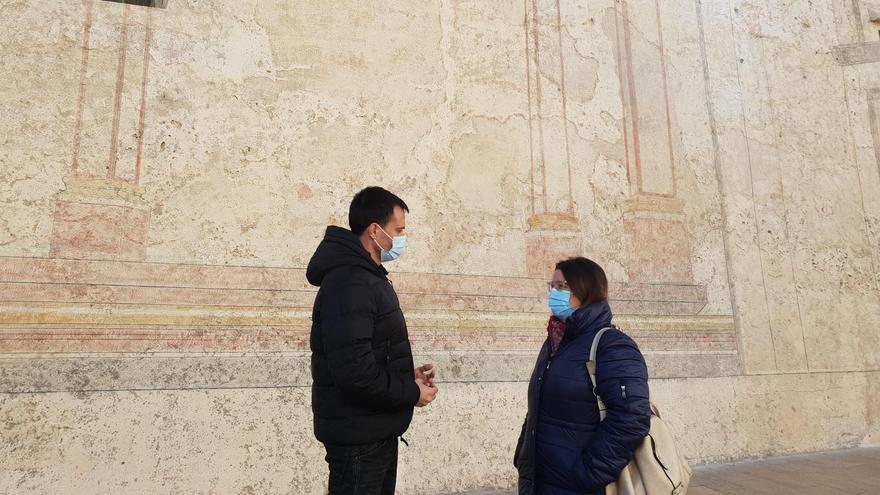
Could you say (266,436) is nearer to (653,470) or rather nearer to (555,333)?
(555,333)

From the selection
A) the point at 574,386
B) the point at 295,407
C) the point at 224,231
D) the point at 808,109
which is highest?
the point at 808,109

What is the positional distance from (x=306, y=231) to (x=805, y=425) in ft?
11.9

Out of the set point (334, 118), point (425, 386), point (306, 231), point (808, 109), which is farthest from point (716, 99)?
point (425, 386)

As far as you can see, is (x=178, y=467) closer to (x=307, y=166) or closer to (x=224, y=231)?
(x=224, y=231)

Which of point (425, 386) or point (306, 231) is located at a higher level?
point (306, 231)

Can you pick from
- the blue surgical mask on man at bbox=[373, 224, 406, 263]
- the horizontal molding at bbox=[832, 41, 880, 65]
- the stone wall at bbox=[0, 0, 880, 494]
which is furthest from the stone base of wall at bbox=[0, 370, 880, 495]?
the horizontal molding at bbox=[832, 41, 880, 65]

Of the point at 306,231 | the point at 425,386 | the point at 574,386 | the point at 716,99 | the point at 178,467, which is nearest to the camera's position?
the point at 574,386

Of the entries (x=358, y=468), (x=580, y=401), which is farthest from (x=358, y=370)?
(x=580, y=401)

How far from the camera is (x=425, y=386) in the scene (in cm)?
185

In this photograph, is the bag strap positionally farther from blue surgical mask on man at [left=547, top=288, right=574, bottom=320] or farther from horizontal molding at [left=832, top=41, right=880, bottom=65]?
horizontal molding at [left=832, top=41, right=880, bottom=65]

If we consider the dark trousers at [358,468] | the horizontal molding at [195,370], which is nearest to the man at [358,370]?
the dark trousers at [358,468]

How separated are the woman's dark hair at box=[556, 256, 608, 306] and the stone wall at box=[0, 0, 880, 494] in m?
1.95

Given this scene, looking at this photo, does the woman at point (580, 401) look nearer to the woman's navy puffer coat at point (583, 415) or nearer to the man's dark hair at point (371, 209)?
the woman's navy puffer coat at point (583, 415)

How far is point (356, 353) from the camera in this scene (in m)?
1.59
